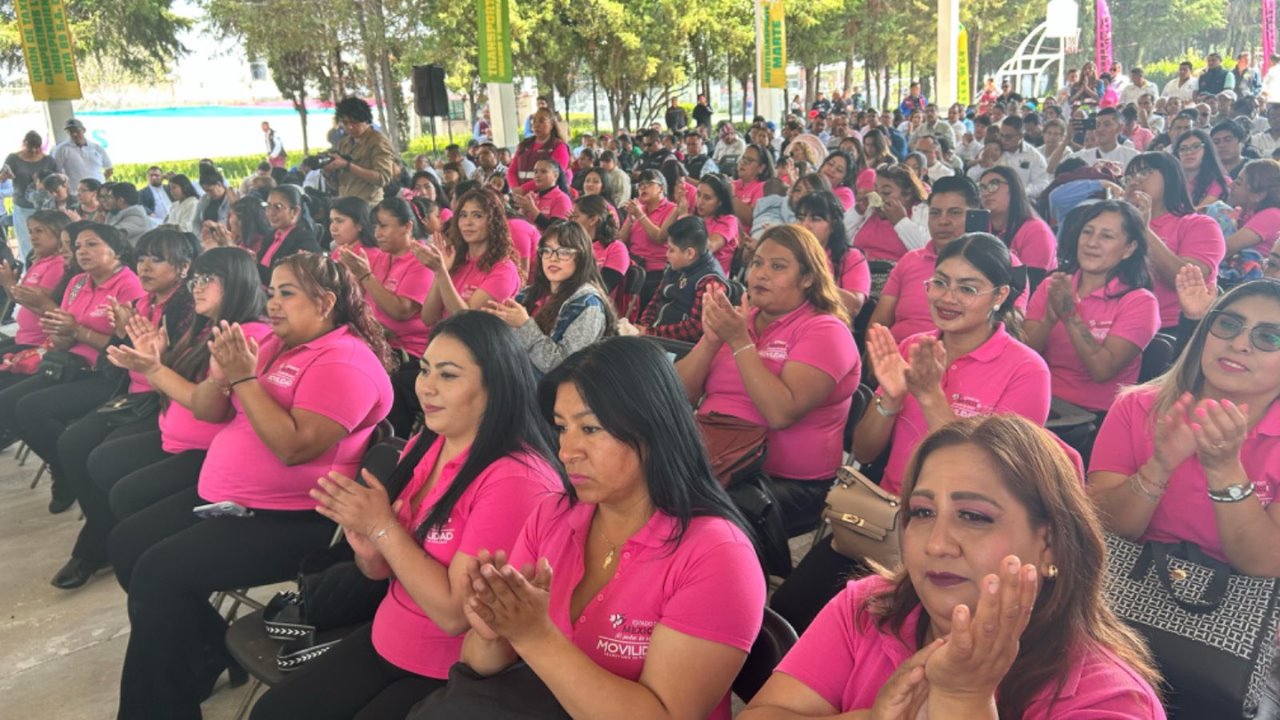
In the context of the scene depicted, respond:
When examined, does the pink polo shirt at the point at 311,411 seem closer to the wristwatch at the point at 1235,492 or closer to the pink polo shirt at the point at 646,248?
the wristwatch at the point at 1235,492

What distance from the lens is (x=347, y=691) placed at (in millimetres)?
2209

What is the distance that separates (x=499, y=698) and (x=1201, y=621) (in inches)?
56.1

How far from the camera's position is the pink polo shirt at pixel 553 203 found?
7918 mm

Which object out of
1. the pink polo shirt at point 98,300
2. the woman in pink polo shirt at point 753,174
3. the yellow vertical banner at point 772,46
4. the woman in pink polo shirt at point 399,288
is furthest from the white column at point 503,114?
the pink polo shirt at point 98,300

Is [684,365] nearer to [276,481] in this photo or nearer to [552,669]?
[276,481]

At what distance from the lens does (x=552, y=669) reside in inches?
62.6

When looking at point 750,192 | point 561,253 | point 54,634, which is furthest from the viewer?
point 750,192

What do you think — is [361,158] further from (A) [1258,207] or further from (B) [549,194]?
(A) [1258,207]

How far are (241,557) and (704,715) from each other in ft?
5.64

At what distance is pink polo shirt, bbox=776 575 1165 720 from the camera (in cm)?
129

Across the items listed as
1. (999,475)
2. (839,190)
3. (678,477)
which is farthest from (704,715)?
(839,190)

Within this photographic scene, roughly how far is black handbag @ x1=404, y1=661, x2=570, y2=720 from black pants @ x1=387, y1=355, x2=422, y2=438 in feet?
8.59

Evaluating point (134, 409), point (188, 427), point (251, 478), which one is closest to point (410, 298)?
point (134, 409)

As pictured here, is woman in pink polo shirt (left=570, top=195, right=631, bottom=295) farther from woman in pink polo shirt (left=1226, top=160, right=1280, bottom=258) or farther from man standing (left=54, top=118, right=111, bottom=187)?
man standing (left=54, top=118, right=111, bottom=187)
